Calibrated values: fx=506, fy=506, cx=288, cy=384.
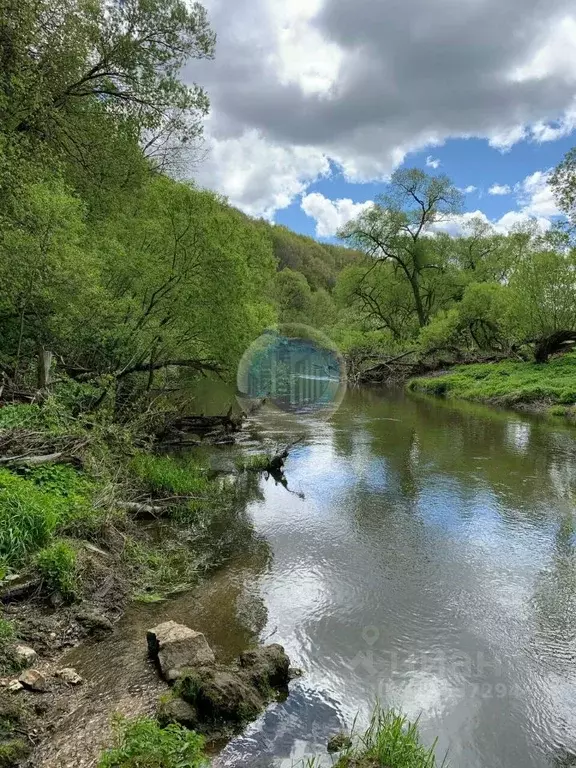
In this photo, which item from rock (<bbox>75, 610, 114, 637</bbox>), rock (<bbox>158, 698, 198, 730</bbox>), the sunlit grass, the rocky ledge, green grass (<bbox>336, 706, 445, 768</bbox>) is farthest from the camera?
the sunlit grass

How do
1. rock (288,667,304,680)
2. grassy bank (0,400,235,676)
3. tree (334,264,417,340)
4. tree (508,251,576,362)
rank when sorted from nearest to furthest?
rock (288,667,304,680)
grassy bank (0,400,235,676)
tree (508,251,576,362)
tree (334,264,417,340)

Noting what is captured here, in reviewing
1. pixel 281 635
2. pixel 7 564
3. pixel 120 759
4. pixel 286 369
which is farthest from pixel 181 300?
pixel 286 369

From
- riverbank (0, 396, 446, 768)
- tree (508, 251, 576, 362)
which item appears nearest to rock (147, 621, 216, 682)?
riverbank (0, 396, 446, 768)

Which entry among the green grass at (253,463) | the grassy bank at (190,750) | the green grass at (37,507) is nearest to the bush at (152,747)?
the grassy bank at (190,750)

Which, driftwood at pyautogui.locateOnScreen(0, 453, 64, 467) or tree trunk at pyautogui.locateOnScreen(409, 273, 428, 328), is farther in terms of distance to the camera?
tree trunk at pyautogui.locateOnScreen(409, 273, 428, 328)

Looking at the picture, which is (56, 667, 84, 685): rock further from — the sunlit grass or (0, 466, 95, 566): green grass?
the sunlit grass

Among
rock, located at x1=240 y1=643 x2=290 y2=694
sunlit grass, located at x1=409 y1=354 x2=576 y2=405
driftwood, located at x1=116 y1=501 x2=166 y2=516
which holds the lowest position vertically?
rock, located at x1=240 y1=643 x2=290 y2=694

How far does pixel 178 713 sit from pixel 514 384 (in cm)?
2959

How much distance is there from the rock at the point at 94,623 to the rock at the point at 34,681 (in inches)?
44.4

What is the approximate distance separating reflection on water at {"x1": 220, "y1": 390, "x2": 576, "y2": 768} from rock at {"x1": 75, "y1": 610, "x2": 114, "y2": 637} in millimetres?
1994

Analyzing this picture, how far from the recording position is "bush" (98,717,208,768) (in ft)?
12.4

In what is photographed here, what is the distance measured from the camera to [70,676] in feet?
17.1

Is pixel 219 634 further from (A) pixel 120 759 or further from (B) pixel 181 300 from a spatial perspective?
(B) pixel 181 300

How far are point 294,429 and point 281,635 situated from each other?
46.0ft
